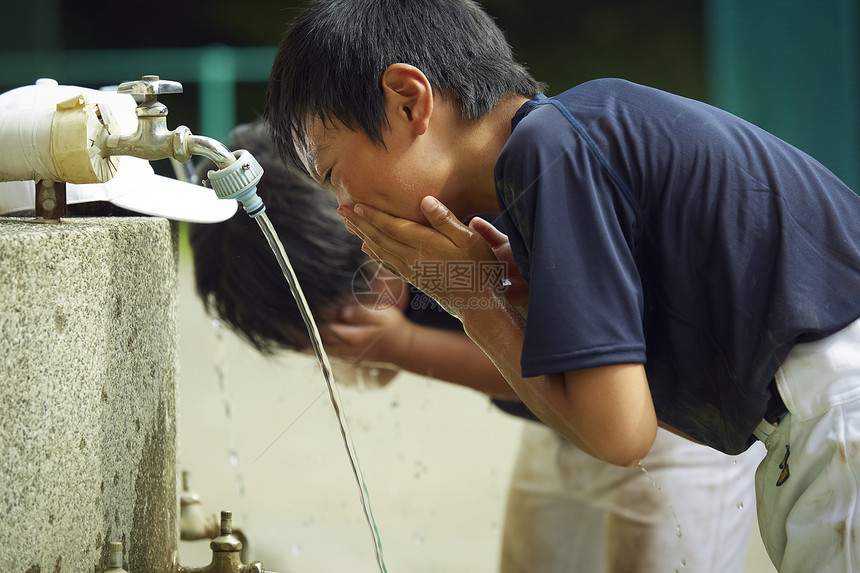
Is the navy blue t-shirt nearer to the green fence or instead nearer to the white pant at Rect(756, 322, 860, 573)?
the white pant at Rect(756, 322, 860, 573)

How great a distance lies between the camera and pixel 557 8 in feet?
20.0

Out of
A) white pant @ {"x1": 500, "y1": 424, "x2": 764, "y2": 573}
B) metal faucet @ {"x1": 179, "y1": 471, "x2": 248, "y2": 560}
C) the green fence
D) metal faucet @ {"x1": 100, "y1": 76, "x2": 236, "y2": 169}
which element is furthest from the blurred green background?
metal faucet @ {"x1": 100, "y1": 76, "x2": 236, "y2": 169}

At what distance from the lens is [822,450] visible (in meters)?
0.76

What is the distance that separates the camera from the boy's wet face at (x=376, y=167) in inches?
34.0

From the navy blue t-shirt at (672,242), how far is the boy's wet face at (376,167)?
12 centimetres

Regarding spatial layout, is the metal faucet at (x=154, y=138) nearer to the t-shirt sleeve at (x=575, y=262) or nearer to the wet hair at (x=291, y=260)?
the t-shirt sleeve at (x=575, y=262)

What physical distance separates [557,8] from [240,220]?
17.4 ft

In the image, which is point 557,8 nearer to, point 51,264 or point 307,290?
point 307,290

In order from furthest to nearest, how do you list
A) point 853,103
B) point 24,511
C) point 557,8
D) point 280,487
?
point 557,8, point 853,103, point 280,487, point 24,511

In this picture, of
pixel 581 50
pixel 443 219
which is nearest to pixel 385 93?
pixel 443 219

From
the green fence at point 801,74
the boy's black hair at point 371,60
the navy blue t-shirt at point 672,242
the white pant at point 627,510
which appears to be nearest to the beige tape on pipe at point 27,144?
the boy's black hair at point 371,60

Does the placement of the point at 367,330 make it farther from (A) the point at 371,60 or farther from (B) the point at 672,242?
(B) the point at 672,242

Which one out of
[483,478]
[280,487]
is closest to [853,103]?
[483,478]

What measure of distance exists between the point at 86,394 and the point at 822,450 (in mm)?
607
